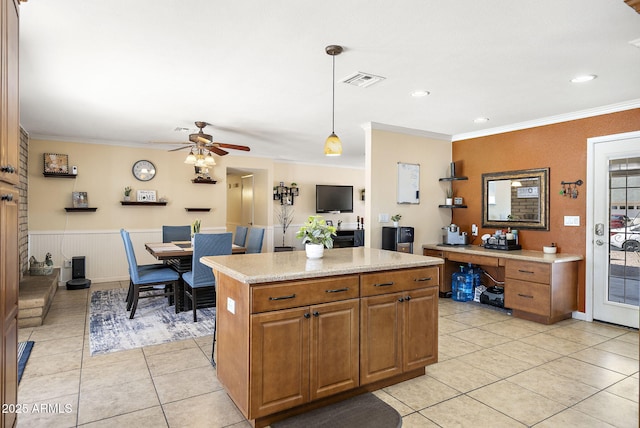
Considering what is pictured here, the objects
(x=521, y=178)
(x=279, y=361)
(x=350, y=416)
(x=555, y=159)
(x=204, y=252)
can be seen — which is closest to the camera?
(x=279, y=361)

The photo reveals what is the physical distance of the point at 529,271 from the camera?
4.25 m

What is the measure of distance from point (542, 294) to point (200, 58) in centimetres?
411

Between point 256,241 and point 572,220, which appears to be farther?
point 256,241

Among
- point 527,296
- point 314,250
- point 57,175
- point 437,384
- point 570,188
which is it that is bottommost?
point 437,384

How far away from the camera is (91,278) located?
20.8ft

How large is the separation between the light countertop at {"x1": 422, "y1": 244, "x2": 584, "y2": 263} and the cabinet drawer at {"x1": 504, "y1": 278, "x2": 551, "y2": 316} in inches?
11.1

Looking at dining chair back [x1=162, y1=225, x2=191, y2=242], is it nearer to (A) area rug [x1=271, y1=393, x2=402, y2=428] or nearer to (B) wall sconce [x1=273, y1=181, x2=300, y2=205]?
(B) wall sconce [x1=273, y1=181, x2=300, y2=205]

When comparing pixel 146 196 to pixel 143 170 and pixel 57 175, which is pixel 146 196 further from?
pixel 57 175

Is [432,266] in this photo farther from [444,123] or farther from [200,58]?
[444,123]

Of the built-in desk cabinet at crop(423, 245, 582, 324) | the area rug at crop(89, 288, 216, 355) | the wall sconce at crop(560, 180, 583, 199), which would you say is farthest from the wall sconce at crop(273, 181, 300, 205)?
the wall sconce at crop(560, 180, 583, 199)

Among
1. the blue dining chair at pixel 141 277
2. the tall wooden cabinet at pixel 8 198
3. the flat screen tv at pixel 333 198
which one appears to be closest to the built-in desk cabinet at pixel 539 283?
the blue dining chair at pixel 141 277

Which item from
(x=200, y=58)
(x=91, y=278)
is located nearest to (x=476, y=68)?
(x=200, y=58)

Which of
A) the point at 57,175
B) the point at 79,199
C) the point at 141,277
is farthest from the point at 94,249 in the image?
the point at 141,277

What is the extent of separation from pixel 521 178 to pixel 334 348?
149 inches
